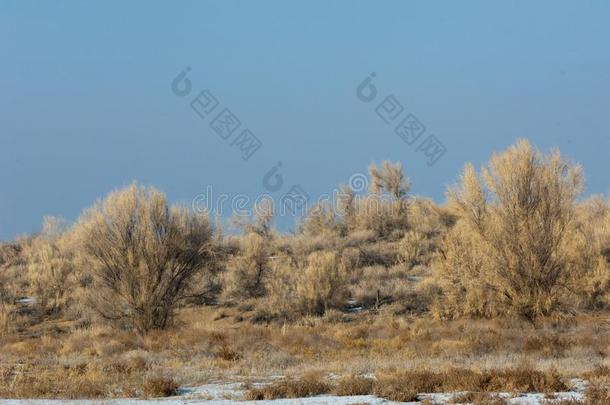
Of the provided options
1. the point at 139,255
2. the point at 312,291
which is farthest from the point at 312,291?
the point at 139,255

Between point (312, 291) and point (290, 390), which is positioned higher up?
point (312, 291)

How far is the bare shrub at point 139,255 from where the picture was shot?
2159 centimetres

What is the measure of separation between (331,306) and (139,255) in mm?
8800

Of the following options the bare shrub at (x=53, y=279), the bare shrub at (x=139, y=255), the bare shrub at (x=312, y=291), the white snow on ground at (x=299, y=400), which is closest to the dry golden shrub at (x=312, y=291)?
the bare shrub at (x=312, y=291)

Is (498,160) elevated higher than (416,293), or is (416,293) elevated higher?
(498,160)

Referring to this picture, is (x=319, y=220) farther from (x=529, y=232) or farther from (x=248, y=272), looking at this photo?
(x=529, y=232)

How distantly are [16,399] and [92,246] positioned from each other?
12.1 meters

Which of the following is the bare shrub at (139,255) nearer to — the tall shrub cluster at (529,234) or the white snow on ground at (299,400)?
the tall shrub cluster at (529,234)

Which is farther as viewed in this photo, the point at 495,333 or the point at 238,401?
the point at 495,333

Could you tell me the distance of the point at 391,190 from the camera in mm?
44781

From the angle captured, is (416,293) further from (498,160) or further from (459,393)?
(459,393)

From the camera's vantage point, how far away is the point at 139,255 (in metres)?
21.5

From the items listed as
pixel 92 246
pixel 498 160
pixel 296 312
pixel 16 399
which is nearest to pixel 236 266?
pixel 296 312

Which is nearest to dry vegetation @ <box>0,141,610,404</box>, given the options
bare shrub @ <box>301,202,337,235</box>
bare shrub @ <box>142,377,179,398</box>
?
bare shrub @ <box>142,377,179,398</box>
